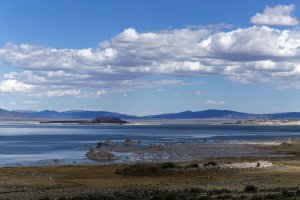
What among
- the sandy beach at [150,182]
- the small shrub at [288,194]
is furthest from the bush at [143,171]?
the small shrub at [288,194]

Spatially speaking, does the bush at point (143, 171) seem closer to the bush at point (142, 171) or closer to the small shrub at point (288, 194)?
the bush at point (142, 171)

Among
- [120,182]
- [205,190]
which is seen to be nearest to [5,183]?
[120,182]

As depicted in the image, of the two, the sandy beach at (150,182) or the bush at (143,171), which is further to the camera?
the bush at (143,171)

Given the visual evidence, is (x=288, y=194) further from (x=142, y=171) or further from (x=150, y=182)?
(x=142, y=171)

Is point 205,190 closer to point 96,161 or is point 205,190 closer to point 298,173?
point 298,173

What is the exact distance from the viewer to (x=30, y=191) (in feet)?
113

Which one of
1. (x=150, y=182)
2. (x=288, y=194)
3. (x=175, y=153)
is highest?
(x=288, y=194)

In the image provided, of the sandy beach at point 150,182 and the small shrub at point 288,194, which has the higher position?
the small shrub at point 288,194

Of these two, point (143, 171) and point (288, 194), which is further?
point (143, 171)

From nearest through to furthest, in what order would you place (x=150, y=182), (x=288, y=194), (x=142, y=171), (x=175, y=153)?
(x=288, y=194) → (x=150, y=182) → (x=142, y=171) → (x=175, y=153)

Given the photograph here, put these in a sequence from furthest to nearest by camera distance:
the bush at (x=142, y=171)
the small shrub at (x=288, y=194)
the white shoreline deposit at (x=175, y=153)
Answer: the white shoreline deposit at (x=175, y=153) < the bush at (x=142, y=171) < the small shrub at (x=288, y=194)

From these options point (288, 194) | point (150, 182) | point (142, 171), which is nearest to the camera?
point (288, 194)

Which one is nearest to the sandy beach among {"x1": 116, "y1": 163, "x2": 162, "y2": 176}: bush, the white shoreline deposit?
{"x1": 116, "y1": 163, "x2": 162, "y2": 176}: bush

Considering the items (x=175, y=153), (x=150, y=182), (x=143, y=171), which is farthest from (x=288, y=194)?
(x=175, y=153)
